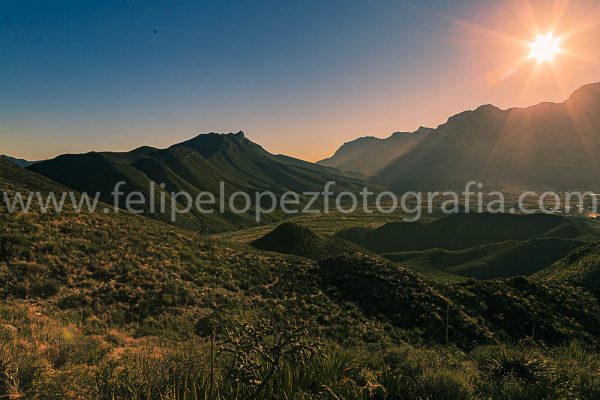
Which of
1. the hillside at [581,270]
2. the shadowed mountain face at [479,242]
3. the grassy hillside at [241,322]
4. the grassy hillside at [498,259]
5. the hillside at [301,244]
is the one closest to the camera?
the grassy hillside at [241,322]

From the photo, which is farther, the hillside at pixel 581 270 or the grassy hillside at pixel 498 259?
the grassy hillside at pixel 498 259

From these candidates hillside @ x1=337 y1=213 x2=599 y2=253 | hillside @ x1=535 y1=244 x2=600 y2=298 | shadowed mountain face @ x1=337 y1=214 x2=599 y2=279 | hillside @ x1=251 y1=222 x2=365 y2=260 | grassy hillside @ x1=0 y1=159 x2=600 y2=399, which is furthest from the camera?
hillside @ x1=337 y1=213 x2=599 y2=253

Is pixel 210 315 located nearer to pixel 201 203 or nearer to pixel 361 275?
pixel 361 275

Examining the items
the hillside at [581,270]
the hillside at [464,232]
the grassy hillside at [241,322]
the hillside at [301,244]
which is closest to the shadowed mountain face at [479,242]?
the hillside at [464,232]

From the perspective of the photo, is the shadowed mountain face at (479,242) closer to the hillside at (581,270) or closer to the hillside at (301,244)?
the hillside at (301,244)

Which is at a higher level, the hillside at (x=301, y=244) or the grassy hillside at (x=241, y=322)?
the grassy hillside at (x=241, y=322)

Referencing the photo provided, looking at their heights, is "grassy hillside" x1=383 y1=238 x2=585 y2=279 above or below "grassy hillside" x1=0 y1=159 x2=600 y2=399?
below

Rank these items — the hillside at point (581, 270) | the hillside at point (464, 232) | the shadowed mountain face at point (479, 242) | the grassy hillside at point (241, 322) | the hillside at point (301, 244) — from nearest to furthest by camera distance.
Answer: the grassy hillside at point (241, 322) → the hillside at point (581, 270) → the hillside at point (301, 244) → the shadowed mountain face at point (479, 242) → the hillside at point (464, 232)

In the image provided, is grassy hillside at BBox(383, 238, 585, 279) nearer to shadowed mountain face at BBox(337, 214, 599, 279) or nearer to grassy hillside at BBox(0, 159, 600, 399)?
shadowed mountain face at BBox(337, 214, 599, 279)

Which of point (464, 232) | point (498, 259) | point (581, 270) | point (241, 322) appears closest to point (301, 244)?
point (498, 259)

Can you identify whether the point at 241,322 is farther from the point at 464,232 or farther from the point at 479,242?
the point at 464,232

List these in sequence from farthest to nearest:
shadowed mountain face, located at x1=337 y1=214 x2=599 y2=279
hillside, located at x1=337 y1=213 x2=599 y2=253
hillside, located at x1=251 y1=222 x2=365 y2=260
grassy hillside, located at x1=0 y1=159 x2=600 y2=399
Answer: hillside, located at x1=337 y1=213 x2=599 y2=253 → shadowed mountain face, located at x1=337 y1=214 x2=599 y2=279 → hillside, located at x1=251 y1=222 x2=365 y2=260 → grassy hillside, located at x1=0 y1=159 x2=600 y2=399

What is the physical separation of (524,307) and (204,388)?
28.9 metres

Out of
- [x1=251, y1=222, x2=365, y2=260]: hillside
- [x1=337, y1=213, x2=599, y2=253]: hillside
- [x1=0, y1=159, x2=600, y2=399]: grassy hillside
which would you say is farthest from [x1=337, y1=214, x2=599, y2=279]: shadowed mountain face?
[x1=0, y1=159, x2=600, y2=399]: grassy hillside
